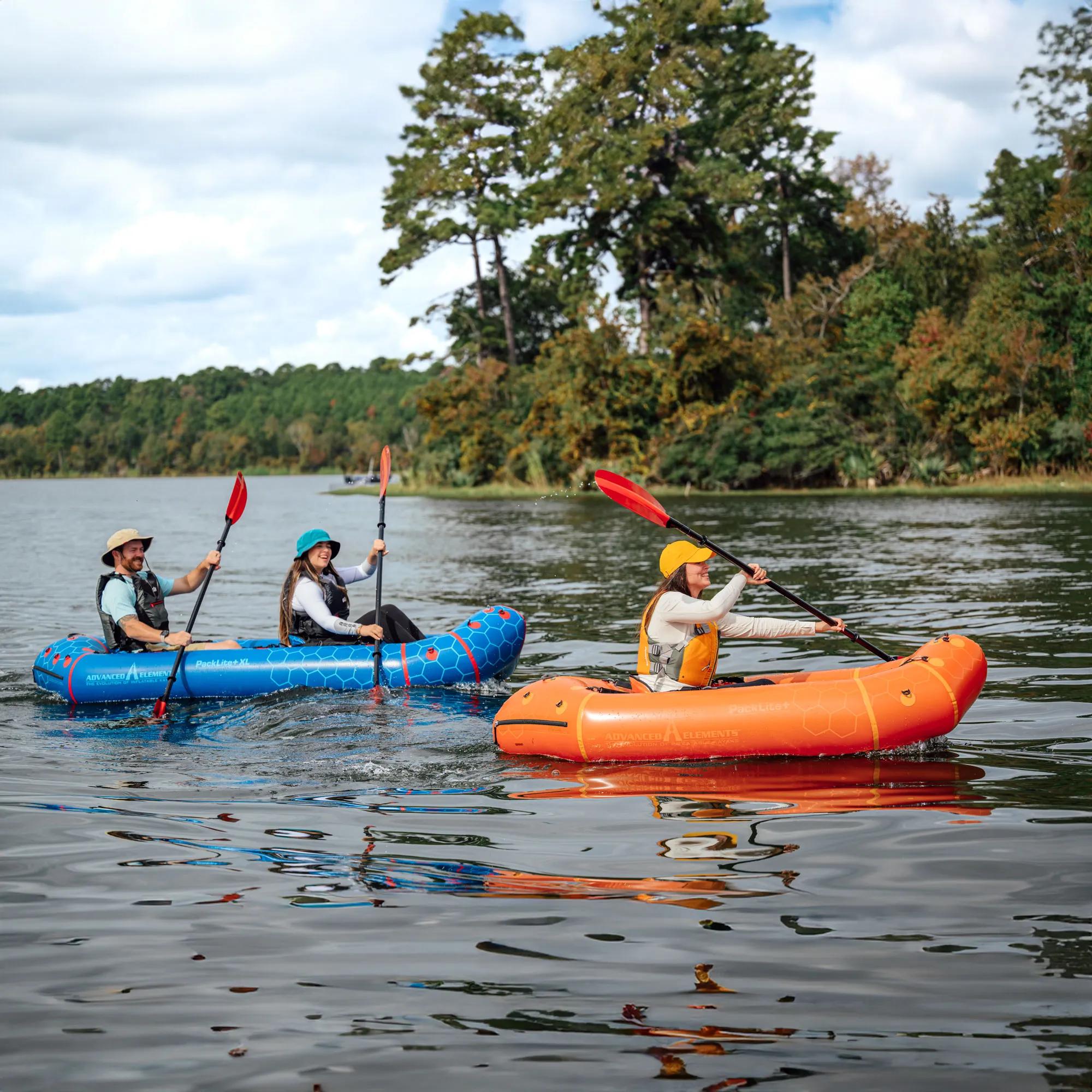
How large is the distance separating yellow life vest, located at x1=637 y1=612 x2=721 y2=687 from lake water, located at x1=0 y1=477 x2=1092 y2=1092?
63cm

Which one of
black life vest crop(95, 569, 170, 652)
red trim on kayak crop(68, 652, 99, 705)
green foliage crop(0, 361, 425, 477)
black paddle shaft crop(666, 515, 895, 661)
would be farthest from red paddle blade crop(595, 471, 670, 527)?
green foliage crop(0, 361, 425, 477)

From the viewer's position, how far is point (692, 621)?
6324mm

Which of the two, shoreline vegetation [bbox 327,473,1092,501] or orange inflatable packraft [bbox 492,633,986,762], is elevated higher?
shoreline vegetation [bbox 327,473,1092,501]

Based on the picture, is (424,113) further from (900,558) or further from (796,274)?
(900,558)

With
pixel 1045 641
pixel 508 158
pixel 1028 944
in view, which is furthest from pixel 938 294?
pixel 1028 944

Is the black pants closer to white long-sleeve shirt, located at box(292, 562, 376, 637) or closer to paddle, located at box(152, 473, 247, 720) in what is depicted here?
white long-sleeve shirt, located at box(292, 562, 376, 637)

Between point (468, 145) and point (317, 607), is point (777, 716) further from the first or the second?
point (468, 145)

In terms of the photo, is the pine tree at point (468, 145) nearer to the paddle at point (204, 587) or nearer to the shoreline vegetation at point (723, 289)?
the shoreline vegetation at point (723, 289)

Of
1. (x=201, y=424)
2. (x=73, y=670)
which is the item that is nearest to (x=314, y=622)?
(x=73, y=670)

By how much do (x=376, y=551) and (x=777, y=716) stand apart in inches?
152

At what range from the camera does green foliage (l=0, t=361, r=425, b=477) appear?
108750mm

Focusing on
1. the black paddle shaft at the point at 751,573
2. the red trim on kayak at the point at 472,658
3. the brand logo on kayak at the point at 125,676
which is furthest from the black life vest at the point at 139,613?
the black paddle shaft at the point at 751,573

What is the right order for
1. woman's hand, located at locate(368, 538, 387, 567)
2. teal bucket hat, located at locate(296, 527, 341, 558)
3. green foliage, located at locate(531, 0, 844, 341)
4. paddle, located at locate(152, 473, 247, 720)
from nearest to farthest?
paddle, located at locate(152, 473, 247, 720), teal bucket hat, located at locate(296, 527, 341, 558), woman's hand, located at locate(368, 538, 387, 567), green foliage, located at locate(531, 0, 844, 341)

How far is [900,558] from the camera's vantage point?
1550 cm
